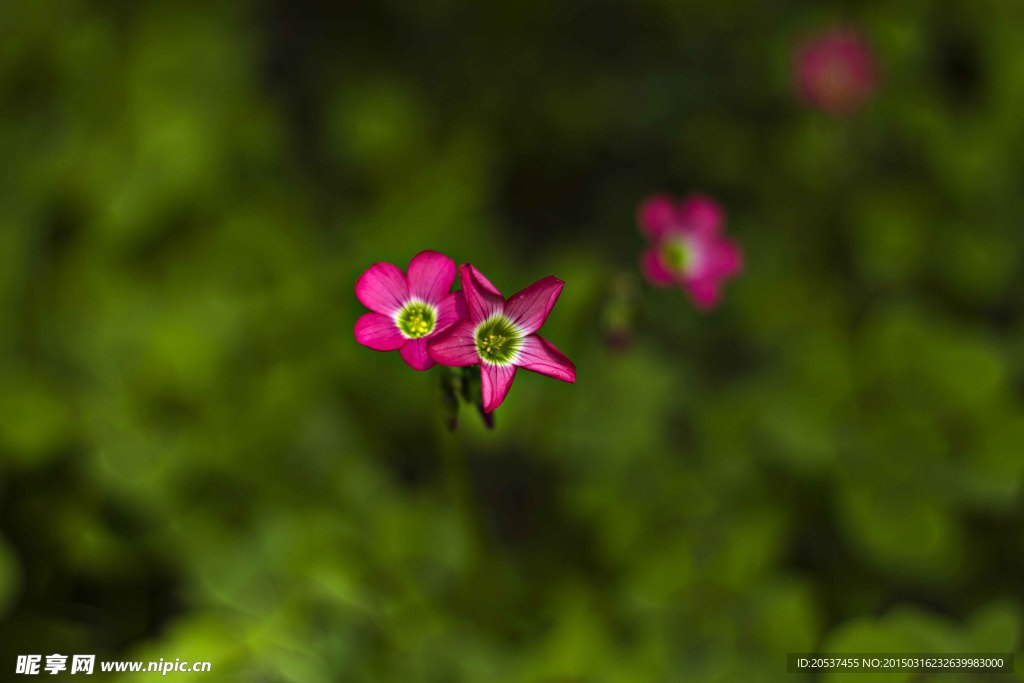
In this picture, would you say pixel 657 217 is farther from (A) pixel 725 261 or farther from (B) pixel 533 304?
(B) pixel 533 304

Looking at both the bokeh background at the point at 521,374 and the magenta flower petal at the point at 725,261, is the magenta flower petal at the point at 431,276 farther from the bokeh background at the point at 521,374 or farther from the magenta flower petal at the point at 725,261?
the magenta flower petal at the point at 725,261

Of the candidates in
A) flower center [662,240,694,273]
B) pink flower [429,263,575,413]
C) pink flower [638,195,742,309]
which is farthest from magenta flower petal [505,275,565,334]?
flower center [662,240,694,273]

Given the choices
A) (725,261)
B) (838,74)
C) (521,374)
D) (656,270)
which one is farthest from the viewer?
(838,74)

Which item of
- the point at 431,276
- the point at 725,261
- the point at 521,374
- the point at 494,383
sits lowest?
the point at 494,383

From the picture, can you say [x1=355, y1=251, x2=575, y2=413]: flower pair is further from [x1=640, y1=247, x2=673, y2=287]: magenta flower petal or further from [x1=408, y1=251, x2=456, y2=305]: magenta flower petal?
[x1=640, y1=247, x2=673, y2=287]: magenta flower petal

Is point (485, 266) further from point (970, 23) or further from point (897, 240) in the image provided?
point (970, 23)

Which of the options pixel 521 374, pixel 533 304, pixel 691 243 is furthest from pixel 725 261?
pixel 533 304
